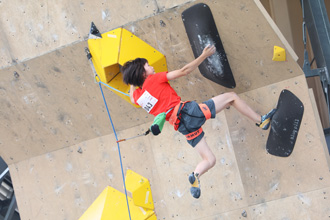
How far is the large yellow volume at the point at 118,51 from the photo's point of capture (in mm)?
3033

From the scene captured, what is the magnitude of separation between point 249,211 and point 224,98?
0.94 metres

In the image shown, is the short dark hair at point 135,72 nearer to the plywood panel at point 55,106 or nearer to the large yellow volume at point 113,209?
the plywood panel at point 55,106

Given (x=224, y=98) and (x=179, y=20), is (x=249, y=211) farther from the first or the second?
(x=179, y=20)

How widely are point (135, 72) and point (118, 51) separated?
32 cm

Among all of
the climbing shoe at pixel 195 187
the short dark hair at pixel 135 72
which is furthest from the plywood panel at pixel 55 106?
the climbing shoe at pixel 195 187

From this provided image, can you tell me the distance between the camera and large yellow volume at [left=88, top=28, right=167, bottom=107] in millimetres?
3033

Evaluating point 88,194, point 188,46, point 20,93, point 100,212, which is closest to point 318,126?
point 188,46

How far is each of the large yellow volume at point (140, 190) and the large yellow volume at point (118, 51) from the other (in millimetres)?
867

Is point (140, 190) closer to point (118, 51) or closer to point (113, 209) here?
point (113, 209)

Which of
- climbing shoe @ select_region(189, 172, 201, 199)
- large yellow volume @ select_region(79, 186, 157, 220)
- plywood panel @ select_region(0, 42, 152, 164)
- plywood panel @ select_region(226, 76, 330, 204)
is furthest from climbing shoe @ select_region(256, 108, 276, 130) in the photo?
large yellow volume @ select_region(79, 186, 157, 220)

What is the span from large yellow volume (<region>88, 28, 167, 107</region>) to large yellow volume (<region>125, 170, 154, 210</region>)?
34.2 inches

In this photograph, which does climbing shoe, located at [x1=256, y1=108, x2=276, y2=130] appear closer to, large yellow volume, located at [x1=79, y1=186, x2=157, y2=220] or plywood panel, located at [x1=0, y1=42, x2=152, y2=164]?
plywood panel, located at [x1=0, y1=42, x2=152, y2=164]

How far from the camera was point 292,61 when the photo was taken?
2893 mm

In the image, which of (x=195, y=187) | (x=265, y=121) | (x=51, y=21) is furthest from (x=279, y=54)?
(x=51, y=21)
